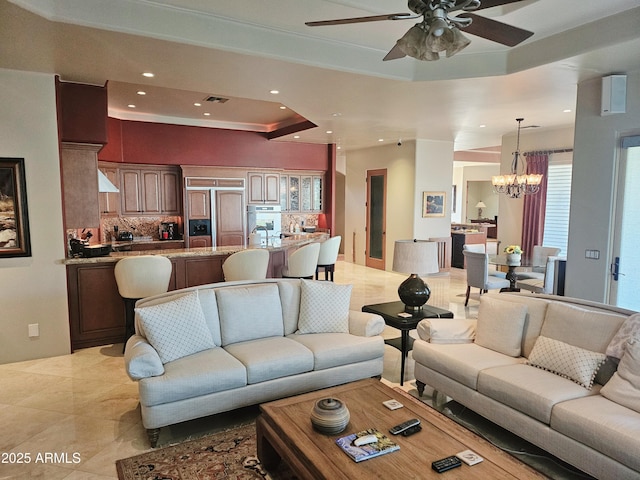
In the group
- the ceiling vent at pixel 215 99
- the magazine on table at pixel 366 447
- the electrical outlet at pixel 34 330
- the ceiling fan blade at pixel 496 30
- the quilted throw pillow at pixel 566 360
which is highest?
the ceiling vent at pixel 215 99

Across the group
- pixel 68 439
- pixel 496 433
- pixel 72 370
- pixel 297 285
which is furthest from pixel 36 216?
pixel 496 433

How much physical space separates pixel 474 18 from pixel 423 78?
7.21 ft

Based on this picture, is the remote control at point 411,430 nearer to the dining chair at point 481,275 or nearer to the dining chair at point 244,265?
the dining chair at point 244,265

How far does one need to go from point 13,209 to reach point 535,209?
7.89 metres

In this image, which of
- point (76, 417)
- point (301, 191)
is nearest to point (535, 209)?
point (301, 191)

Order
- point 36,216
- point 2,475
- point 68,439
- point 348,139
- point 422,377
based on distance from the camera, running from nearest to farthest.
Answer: point 2,475
point 68,439
point 422,377
point 36,216
point 348,139

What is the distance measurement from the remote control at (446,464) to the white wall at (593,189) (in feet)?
11.0

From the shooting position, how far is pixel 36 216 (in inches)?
170

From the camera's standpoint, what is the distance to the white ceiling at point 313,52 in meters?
3.22

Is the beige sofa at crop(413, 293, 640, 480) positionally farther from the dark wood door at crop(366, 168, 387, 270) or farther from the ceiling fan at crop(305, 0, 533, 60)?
the dark wood door at crop(366, 168, 387, 270)

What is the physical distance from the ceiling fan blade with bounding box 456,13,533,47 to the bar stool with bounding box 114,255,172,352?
3.57 metres

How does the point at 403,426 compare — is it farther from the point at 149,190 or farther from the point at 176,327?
the point at 149,190

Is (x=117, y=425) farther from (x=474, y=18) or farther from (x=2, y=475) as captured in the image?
(x=474, y=18)

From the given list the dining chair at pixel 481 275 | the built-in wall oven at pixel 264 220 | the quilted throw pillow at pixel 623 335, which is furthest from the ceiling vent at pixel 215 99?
the quilted throw pillow at pixel 623 335
